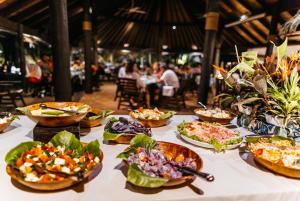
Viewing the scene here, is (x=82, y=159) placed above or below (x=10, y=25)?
below

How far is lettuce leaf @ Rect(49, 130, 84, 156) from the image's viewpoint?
1165 mm

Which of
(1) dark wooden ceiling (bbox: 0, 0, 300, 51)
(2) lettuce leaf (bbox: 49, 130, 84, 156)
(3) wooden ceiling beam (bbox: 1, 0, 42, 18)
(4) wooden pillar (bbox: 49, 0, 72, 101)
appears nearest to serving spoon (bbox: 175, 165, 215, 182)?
(2) lettuce leaf (bbox: 49, 130, 84, 156)

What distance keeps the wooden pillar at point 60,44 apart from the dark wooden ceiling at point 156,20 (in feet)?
14.4

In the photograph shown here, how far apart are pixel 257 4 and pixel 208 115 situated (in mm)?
7115

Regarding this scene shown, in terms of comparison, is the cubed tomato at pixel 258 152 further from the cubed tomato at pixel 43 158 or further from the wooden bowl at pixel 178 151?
the cubed tomato at pixel 43 158

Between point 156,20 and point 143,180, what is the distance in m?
12.7

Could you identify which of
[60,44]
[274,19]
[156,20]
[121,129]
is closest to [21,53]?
[60,44]

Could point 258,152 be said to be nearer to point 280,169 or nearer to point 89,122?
point 280,169

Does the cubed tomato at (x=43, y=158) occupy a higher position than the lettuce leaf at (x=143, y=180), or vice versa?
the cubed tomato at (x=43, y=158)

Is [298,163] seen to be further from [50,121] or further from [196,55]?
[196,55]

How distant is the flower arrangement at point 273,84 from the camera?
1479 mm

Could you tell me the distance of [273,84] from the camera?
1557mm

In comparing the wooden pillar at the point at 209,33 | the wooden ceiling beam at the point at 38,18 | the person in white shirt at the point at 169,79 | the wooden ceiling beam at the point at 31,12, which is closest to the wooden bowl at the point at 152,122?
the wooden pillar at the point at 209,33

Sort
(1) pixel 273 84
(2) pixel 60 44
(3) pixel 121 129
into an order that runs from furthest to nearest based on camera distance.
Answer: (2) pixel 60 44, (1) pixel 273 84, (3) pixel 121 129
